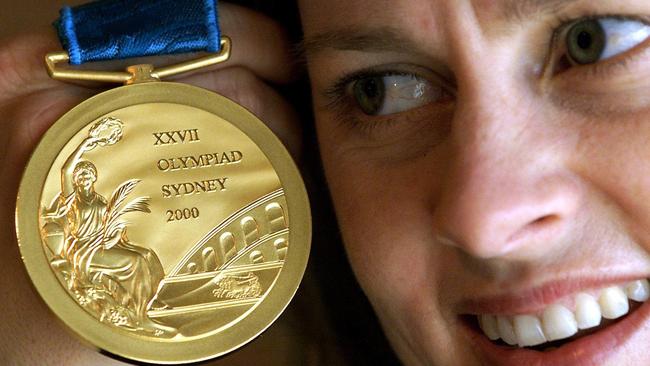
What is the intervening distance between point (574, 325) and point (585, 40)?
32 cm

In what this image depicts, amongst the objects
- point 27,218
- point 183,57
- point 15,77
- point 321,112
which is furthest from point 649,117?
point 15,77

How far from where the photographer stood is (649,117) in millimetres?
989

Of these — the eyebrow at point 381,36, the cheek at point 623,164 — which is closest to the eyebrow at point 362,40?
the eyebrow at point 381,36

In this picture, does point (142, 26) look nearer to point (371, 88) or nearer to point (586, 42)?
point (371, 88)

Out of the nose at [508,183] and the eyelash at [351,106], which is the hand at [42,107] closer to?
the eyelash at [351,106]

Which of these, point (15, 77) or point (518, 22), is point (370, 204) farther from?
point (15, 77)

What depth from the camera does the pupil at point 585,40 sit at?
1039 millimetres

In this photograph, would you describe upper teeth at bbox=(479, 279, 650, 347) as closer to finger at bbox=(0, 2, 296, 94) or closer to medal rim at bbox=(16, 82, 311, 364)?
medal rim at bbox=(16, 82, 311, 364)

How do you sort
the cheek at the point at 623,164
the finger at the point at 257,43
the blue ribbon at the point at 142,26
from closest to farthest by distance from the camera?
1. the cheek at the point at 623,164
2. the blue ribbon at the point at 142,26
3. the finger at the point at 257,43

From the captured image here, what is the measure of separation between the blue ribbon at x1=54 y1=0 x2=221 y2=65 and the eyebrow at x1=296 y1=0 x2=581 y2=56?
0.13 m

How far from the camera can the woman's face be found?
100cm

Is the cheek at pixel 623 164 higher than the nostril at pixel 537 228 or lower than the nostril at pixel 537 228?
higher

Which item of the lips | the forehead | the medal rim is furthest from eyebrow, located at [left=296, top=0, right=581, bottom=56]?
the lips

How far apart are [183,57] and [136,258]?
28 centimetres
